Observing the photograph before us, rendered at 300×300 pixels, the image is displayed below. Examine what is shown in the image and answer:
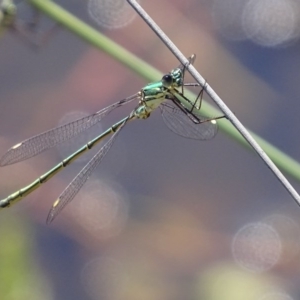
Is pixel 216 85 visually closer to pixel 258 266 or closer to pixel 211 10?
pixel 211 10

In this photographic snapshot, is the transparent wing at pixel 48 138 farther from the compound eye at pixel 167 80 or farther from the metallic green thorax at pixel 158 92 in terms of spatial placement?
the compound eye at pixel 167 80

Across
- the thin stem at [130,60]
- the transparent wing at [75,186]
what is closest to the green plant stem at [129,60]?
the thin stem at [130,60]

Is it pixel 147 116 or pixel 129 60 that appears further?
pixel 147 116

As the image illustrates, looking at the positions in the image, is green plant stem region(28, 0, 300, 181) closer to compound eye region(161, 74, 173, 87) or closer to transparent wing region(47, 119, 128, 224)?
compound eye region(161, 74, 173, 87)

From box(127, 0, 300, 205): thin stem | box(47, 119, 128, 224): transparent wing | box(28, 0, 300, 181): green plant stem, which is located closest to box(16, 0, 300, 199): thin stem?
box(28, 0, 300, 181): green plant stem

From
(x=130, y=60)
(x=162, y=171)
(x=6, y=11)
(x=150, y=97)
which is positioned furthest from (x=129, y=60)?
(x=162, y=171)

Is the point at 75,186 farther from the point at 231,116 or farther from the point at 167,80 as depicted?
the point at 231,116
